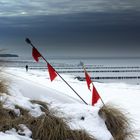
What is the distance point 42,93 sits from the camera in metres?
7.02

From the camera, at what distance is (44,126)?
17.9 feet

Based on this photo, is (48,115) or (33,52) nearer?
(48,115)

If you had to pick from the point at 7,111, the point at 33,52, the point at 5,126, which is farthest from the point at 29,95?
the point at 5,126

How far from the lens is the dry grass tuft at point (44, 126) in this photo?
5336 millimetres

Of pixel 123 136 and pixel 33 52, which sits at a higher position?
pixel 33 52

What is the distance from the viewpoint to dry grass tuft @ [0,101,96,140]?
5336 mm

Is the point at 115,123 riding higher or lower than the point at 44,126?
lower

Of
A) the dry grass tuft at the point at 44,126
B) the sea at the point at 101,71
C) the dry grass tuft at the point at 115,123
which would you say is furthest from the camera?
the sea at the point at 101,71

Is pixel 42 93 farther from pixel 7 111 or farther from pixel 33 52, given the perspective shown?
pixel 7 111

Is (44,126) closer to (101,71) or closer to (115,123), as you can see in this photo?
(115,123)

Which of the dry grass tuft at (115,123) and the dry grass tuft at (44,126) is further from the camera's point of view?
the dry grass tuft at (115,123)

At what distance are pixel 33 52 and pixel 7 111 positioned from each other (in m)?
1.64

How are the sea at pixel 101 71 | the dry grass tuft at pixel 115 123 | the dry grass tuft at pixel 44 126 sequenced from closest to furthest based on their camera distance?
the dry grass tuft at pixel 44 126, the dry grass tuft at pixel 115 123, the sea at pixel 101 71

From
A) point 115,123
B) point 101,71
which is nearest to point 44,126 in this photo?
point 115,123
